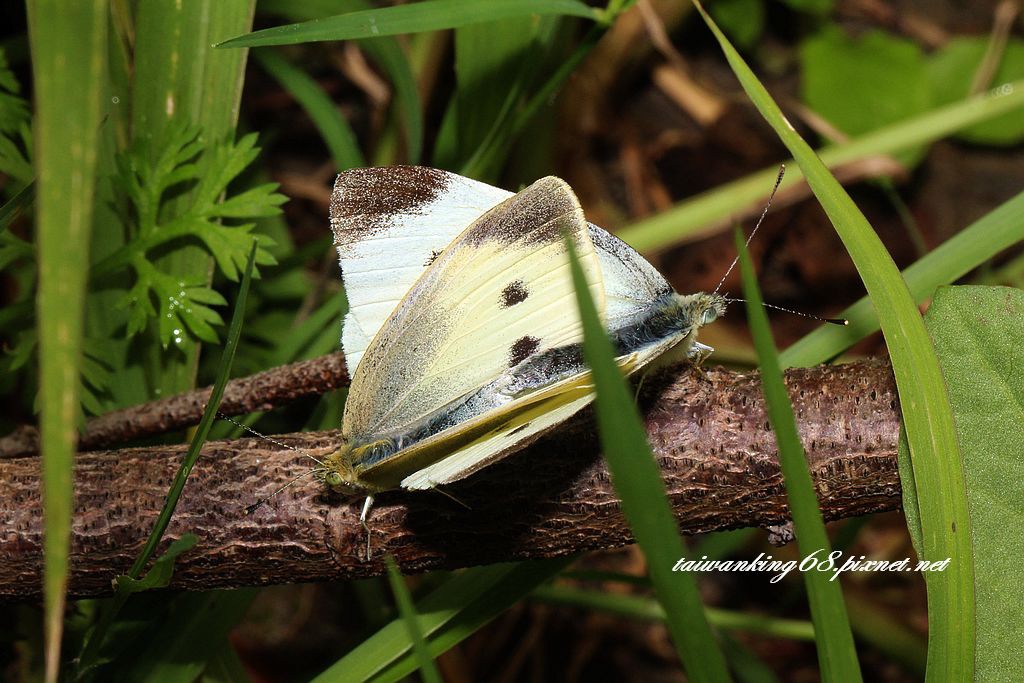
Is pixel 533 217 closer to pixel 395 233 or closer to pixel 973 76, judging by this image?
pixel 395 233

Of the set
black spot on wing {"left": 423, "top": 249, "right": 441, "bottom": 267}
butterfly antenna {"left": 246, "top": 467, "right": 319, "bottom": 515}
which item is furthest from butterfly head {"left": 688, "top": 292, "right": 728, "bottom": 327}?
butterfly antenna {"left": 246, "top": 467, "right": 319, "bottom": 515}

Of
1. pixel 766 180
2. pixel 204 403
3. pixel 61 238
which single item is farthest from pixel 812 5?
pixel 61 238

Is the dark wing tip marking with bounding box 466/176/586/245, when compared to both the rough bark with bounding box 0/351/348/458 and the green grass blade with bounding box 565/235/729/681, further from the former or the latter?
the green grass blade with bounding box 565/235/729/681

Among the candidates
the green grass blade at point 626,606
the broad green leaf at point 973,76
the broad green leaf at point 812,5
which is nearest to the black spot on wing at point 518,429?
the green grass blade at point 626,606

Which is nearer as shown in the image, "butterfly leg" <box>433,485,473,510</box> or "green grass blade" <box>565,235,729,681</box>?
"green grass blade" <box>565,235,729,681</box>

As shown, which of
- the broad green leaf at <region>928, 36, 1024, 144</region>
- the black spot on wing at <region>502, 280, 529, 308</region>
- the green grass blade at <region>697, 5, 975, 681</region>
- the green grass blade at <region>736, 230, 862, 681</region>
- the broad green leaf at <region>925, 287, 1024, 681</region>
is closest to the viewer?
the green grass blade at <region>736, 230, 862, 681</region>

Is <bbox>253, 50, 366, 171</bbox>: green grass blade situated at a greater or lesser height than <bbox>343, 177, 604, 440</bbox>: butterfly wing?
greater

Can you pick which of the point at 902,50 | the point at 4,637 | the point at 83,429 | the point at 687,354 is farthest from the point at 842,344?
the point at 902,50
